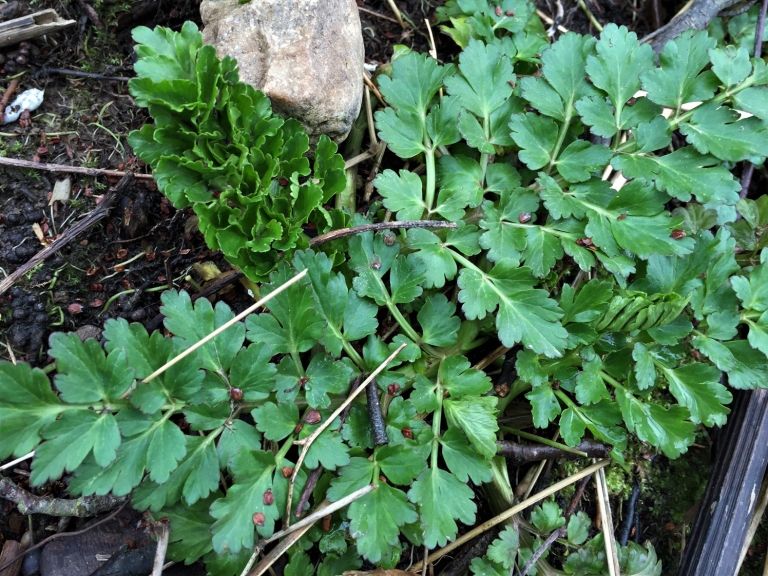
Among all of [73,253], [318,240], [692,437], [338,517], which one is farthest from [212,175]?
[692,437]

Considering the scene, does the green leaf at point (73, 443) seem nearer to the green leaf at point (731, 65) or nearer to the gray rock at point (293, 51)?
the gray rock at point (293, 51)

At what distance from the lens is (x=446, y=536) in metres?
1.93

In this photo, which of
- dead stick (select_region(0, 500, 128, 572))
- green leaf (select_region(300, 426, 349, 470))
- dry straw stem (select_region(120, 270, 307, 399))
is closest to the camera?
dry straw stem (select_region(120, 270, 307, 399))

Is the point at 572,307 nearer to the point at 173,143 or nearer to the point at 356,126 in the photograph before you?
the point at 356,126

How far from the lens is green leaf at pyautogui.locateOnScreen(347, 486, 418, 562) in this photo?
188 centimetres

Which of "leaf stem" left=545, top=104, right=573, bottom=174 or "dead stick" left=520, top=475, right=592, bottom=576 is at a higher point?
"leaf stem" left=545, top=104, right=573, bottom=174

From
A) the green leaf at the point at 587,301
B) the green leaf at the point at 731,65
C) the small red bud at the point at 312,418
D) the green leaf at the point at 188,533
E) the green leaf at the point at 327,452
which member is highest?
the green leaf at the point at 731,65

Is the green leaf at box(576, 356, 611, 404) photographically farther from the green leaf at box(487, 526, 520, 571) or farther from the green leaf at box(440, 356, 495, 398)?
the green leaf at box(487, 526, 520, 571)

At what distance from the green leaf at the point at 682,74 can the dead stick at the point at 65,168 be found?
221 cm

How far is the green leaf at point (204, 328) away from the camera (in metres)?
1.87

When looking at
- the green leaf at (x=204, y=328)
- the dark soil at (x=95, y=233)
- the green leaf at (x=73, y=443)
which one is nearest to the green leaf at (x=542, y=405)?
the dark soil at (x=95, y=233)

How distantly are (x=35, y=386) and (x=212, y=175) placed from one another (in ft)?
2.90

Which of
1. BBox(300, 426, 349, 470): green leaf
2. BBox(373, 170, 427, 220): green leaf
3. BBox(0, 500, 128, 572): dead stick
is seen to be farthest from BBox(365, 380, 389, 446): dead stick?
BBox(0, 500, 128, 572): dead stick

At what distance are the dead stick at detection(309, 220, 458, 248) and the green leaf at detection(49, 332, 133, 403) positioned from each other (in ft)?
2.67
